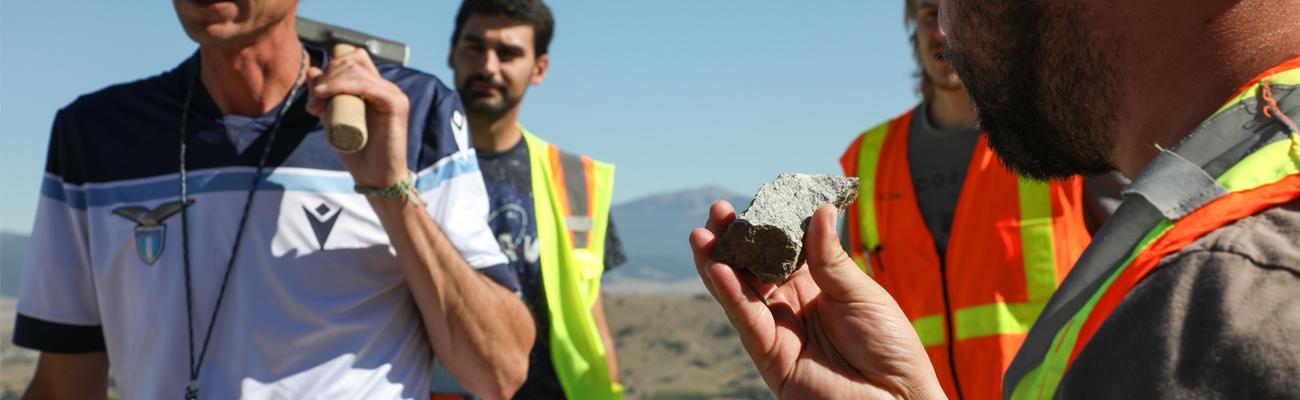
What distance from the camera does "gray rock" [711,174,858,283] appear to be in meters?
2.15

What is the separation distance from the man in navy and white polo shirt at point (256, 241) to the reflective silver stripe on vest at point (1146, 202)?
182cm

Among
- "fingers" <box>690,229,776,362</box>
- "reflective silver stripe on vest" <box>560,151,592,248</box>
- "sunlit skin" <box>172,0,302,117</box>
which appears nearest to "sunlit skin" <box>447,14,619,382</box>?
"reflective silver stripe on vest" <box>560,151,592,248</box>

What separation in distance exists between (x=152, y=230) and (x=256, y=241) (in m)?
0.25

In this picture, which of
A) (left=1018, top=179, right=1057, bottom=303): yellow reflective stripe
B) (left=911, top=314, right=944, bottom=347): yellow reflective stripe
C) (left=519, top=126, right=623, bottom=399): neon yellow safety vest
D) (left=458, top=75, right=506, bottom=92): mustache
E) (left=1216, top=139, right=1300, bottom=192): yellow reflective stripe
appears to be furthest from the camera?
(left=458, top=75, right=506, bottom=92): mustache

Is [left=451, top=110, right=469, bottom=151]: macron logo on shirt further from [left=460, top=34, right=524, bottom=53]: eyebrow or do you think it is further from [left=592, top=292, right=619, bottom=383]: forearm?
[left=460, top=34, right=524, bottom=53]: eyebrow

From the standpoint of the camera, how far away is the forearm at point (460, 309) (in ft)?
9.59

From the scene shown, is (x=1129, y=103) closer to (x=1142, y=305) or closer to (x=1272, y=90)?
(x=1272, y=90)

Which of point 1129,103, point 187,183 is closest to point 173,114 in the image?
point 187,183

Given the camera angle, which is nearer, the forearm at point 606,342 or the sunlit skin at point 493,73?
the forearm at point 606,342

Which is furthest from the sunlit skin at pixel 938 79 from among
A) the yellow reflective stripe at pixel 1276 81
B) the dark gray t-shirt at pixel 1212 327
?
the dark gray t-shirt at pixel 1212 327

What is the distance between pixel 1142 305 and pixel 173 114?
2539 mm

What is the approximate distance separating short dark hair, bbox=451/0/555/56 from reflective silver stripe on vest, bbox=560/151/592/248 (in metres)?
0.71

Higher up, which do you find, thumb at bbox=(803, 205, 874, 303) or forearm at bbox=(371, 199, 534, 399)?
thumb at bbox=(803, 205, 874, 303)

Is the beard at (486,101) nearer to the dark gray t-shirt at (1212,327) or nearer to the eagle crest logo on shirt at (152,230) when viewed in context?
the eagle crest logo on shirt at (152,230)
